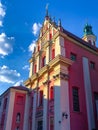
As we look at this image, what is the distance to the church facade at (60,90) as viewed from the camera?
58.7 feet

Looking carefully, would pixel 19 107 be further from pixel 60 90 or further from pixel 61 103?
pixel 61 103

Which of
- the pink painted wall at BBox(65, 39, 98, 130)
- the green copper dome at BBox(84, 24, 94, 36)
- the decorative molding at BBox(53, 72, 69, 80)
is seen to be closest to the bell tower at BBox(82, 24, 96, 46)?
the green copper dome at BBox(84, 24, 94, 36)

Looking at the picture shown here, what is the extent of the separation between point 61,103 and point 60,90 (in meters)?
1.34

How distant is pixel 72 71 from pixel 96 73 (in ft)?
15.7

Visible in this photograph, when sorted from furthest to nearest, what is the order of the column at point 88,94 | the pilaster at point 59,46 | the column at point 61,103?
the pilaster at point 59,46, the column at point 88,94, the column at point 61,103

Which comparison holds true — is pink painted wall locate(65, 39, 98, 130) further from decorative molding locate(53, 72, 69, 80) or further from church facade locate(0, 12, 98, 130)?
decorative molding locate(53, 72, 69, 80)

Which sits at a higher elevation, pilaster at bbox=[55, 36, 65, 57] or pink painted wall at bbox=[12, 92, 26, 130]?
pilaster at bbox=[55, 36, 65, 57]

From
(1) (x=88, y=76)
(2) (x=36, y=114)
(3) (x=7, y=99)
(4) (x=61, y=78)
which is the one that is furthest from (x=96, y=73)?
(3) (x=7, y=99)

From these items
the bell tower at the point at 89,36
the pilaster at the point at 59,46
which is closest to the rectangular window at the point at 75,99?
the pilaster at the point at 59,46

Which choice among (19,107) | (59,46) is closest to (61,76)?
(59,46)

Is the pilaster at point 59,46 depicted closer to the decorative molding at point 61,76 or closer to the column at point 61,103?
the decorative molding at point 61,76

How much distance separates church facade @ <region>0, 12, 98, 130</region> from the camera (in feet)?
58.7

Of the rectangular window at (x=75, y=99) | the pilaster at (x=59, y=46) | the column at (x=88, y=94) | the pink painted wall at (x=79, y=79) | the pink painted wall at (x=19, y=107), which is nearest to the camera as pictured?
the pink painted wall at (x=79, y=79)

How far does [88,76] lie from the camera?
2181cm
